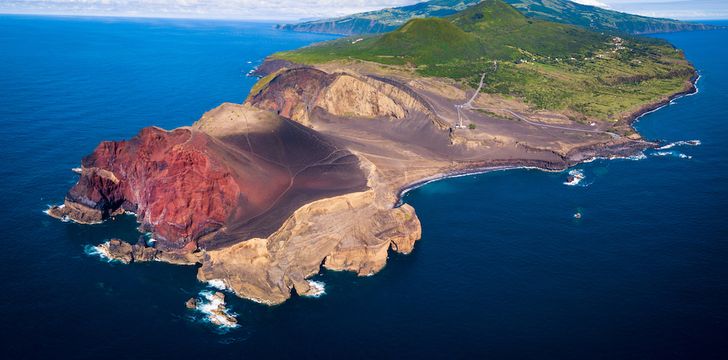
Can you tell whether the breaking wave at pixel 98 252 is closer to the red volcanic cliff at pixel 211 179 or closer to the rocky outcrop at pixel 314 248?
the red volcanic cliff at pixel 211 179

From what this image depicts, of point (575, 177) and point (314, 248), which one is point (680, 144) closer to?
point (575, 177)

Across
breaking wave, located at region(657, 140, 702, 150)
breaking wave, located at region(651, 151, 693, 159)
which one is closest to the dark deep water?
breaking wave, located at region(651, 151, 693, 159)

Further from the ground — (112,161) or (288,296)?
(112,161)

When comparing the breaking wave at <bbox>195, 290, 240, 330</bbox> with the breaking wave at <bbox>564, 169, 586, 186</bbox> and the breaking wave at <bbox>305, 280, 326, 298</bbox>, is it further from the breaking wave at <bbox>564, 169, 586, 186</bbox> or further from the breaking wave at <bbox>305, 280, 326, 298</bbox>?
the breaking wave at <bbox>564, 169, 586, 186</bbox>

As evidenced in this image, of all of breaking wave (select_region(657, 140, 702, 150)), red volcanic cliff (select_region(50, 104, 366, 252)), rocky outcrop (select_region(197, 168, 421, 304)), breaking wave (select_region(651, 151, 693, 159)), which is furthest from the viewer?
breaking wave (select_region(657, 140, 702, 150))

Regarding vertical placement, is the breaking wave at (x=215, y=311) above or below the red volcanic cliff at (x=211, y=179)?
below

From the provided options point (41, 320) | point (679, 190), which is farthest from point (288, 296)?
point (679, 190)

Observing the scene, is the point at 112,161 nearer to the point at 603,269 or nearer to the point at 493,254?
the point at 493,254

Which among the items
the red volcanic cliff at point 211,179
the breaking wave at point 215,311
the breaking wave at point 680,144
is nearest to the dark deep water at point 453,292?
the breaking wave at point 215,311

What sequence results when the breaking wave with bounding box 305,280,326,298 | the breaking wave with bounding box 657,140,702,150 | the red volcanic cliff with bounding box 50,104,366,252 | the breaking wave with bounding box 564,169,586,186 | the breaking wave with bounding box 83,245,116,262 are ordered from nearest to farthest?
1. the breaking wave with bounding box 305,280,326,298
2. the red volcanic cliff with bounding box 50,104,366,252
3. the breaking wave with bounding box 83,245,116,262
4. the breaking wave with bounding box 564,169,586,186
5. the breaking wave with bounding box 657,140,702,150
